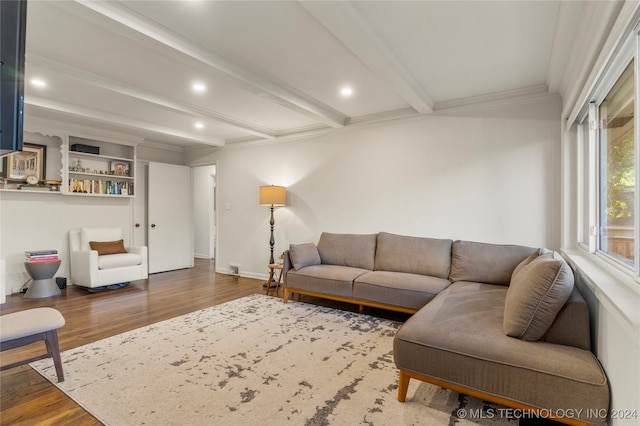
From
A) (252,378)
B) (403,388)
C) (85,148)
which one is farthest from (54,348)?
(85,148)

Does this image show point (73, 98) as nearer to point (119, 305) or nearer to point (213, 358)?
point (119, 305)

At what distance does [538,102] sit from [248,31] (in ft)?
9.70

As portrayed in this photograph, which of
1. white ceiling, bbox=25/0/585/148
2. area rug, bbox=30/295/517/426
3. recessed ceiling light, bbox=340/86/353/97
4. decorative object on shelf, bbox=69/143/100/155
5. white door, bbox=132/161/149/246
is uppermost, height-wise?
recessed ceiling light, bbox=340/86/353/97

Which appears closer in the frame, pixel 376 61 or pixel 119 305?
pixel 376 61

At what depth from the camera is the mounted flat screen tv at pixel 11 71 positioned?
30.7 inches

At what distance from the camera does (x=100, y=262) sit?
4367 mm

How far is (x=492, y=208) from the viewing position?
3473 mm

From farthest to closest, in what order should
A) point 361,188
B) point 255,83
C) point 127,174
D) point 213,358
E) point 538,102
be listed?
1. point 127,174
2. point 361,188
3. point 538,102
4. point 255,83
5. point 213,358

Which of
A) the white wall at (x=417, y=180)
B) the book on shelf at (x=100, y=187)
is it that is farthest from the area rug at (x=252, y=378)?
the book on shelf at (x=100, y=187)

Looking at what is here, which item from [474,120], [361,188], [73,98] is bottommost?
[361,188]

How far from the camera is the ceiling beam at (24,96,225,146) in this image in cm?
352

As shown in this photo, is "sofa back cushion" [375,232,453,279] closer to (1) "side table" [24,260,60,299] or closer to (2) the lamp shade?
(2) the lamp shade

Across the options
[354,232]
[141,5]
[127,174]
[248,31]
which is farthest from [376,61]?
[127,174]

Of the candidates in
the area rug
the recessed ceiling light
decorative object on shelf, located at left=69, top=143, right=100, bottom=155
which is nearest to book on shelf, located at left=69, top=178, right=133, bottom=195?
decorative object on shelf, located at left=69, top=143, right=100, bottom=155
